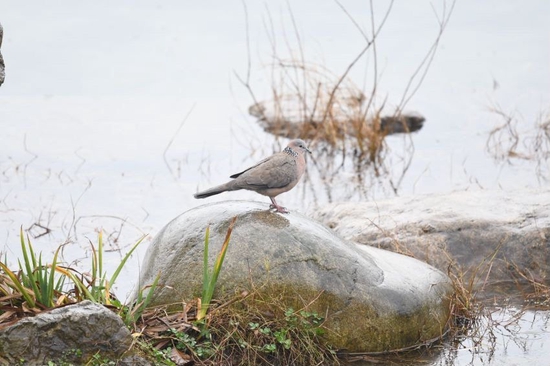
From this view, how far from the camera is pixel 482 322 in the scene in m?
7.41

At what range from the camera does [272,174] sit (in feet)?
22.9

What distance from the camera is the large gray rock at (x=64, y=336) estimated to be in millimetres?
5488

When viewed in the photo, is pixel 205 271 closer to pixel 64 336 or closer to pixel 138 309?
pixel 138 309

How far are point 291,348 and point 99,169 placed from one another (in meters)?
5.73

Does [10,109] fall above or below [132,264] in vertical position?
above

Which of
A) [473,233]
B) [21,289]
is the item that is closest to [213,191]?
[21,289]

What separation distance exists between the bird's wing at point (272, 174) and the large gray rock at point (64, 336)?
170 cm

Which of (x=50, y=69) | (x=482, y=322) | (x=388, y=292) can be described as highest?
(x=50, y=69)

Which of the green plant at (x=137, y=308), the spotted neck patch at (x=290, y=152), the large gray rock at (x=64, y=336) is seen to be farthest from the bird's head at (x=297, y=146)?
the large gray rock at (x=64, y=336)

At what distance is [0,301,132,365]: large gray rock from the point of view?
5.49 m

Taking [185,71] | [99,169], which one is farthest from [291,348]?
[185,71]

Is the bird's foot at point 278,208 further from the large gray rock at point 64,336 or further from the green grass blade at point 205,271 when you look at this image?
the large gray rock at point 64,336

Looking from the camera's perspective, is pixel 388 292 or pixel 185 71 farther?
pixel 185 71

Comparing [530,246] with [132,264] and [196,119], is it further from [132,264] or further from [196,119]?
[196,119]
